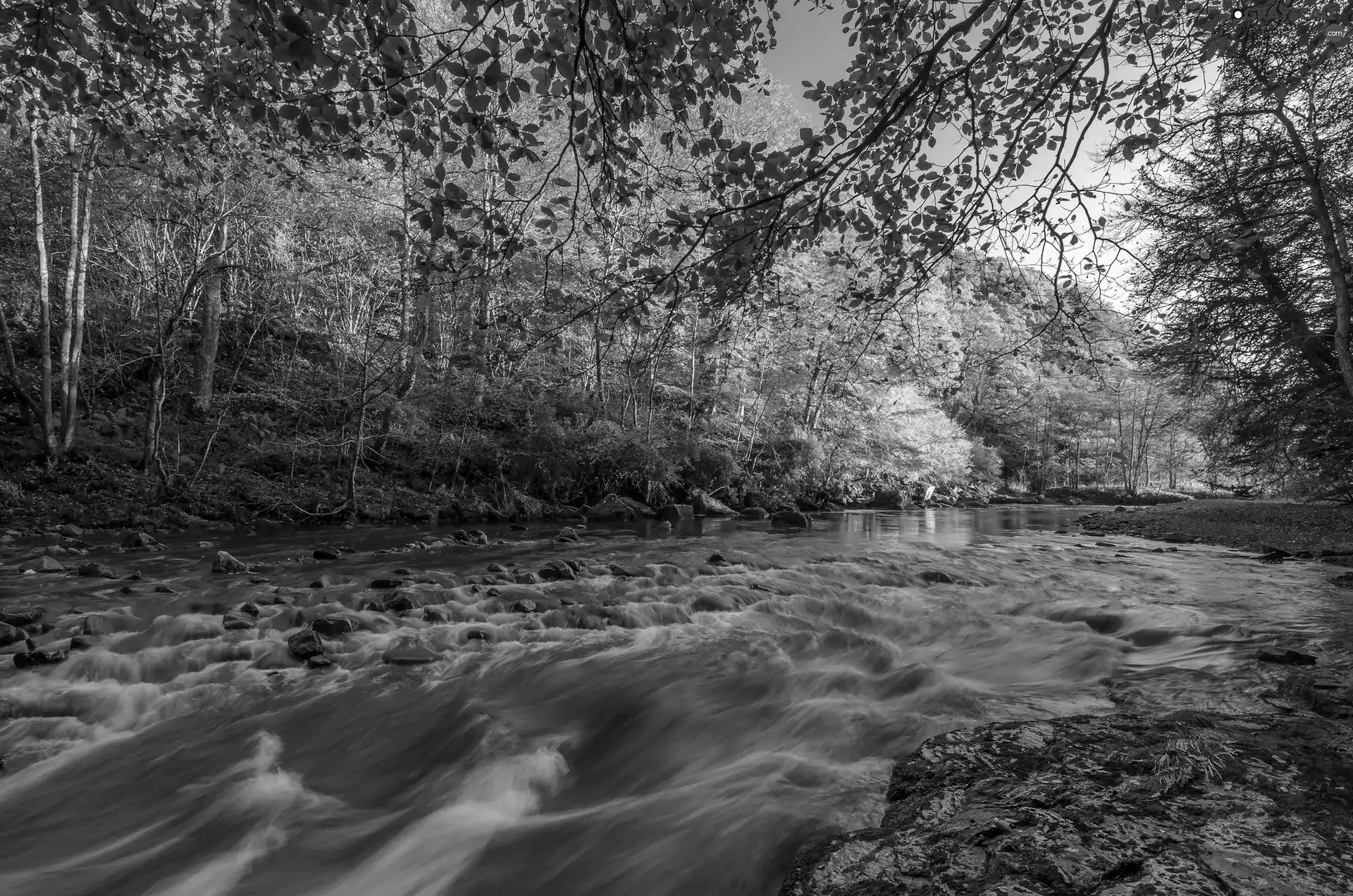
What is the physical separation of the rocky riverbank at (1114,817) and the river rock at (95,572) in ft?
28.5

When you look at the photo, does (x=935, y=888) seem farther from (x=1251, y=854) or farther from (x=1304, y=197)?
(x=1304, y=197)

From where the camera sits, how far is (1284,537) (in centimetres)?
1048

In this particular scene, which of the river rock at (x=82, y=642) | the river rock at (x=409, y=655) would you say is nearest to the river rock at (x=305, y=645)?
the river rock at (x=409, y=655)

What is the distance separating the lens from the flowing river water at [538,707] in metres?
2.74

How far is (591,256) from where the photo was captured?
53.9ft

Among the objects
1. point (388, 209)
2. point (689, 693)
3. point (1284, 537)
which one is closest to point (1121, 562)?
point (1284, 537)

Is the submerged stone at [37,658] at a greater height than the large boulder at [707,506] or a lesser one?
lesser

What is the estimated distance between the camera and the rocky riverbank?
5.08 ft

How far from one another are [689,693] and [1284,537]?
12373mm

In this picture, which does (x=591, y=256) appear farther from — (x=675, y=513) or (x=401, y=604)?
(x=401, y=604)

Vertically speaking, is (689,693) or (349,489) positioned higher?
(349,489)

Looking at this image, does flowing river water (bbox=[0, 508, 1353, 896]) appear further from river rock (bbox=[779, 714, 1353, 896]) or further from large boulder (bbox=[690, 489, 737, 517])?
large boulder (bbox=[690, 489, 737, 517])

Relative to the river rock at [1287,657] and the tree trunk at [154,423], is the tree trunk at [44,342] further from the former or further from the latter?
the river rock at [1287,657]

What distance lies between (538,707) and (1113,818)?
3.48 m
